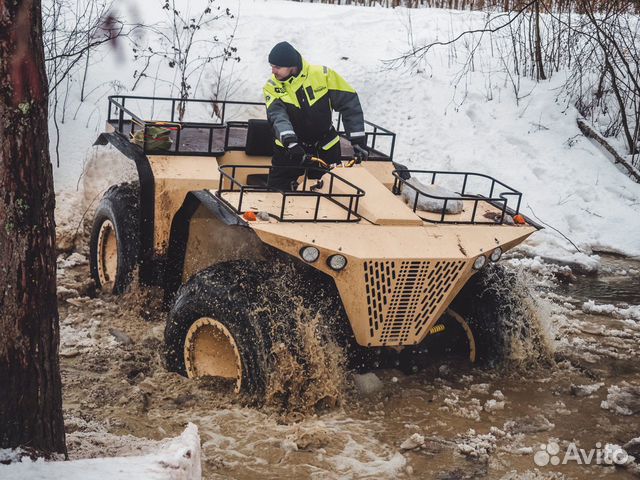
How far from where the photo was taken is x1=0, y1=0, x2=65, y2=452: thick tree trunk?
350 cm

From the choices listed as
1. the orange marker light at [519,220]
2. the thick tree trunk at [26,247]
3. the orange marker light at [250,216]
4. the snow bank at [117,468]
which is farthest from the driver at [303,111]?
the snow bank at [117,468]

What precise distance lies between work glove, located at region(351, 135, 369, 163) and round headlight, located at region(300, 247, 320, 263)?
1476mm

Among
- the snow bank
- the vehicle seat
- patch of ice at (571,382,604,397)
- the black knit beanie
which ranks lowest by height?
patch of ice at (571,382,604,397)

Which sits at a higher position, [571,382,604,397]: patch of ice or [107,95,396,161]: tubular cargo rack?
[107,95,396,161]: tubular cargo rack

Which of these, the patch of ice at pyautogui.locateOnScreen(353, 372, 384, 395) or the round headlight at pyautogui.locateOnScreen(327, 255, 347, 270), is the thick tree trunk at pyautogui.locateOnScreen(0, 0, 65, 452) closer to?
the round headlight at pyautogui.locateOnScreen(327, 255, 347, 270)

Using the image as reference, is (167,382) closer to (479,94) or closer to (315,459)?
(315,459)

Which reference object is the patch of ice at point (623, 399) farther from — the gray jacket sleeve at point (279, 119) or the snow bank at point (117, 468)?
the snow bank at point (117, 468)

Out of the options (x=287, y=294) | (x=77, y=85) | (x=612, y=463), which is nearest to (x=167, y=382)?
(x=287, y=294)

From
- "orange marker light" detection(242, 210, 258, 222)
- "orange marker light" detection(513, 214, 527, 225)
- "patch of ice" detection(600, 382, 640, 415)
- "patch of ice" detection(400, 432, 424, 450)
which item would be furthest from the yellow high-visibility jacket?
"patch of ice" detection(600, 382, 640, 415)

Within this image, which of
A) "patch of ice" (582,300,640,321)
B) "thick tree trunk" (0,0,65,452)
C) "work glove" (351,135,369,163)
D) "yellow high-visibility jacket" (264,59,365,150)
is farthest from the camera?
"patch of ice" (582,300,640,321)

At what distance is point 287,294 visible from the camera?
223 inches

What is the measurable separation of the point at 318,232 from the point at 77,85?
6.93m

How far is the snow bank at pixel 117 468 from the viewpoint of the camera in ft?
11.5

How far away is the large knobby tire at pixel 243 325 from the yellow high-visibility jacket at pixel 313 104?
1237 mm
